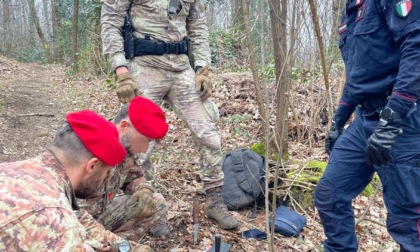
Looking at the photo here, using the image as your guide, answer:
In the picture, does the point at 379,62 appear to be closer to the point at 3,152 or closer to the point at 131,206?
the point at 131,206

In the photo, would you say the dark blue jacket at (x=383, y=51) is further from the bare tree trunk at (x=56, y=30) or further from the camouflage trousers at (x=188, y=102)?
the bare tree trunk at (x=56, y=30)

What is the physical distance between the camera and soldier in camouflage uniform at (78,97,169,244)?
8.98 ft

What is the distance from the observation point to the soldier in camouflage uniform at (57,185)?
141 centimetres

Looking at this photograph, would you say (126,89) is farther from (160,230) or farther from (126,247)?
(126,247)

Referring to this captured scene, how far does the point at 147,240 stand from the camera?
339 centimetres

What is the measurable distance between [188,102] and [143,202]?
101 cm

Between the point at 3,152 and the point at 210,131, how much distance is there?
11.0 ft

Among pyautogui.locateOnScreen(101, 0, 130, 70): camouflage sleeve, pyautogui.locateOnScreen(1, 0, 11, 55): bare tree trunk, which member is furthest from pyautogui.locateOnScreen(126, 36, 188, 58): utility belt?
pyautogui.locateOnScreen(1, 0, 11, 55): bare tree trunk

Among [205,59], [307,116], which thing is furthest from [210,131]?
[307,116]

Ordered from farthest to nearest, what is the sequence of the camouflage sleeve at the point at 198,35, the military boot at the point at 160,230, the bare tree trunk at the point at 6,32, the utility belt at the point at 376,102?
the bare tree trunk at the point at 6,32, the camouflage sleeve at the point at 198,35, the military boot at the point at 160,230, the utility belt at the point at 376,102

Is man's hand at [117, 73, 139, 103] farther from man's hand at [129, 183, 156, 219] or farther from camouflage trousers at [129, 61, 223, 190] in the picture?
man's hand at [129, 183, 156, 219]

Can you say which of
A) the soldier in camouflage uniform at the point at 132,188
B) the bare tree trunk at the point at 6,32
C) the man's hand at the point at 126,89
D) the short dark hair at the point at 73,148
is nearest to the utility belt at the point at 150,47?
the man's hand at the point at 126,89

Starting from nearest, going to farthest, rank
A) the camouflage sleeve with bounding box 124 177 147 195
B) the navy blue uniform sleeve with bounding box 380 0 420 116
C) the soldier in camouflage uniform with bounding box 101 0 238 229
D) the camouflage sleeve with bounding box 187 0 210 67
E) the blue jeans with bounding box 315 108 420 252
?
the navy blue uniform sleeve with bounding box 380 0 420 116, the blue jeans with bounding box 315 108 420 252, the camouflage sleeve with bounding box 124 177 147 195, the soldier in camouflage uniform with bounding box 101 0 238 229, the camouflage sleeve with bounding box 187 0 210 67

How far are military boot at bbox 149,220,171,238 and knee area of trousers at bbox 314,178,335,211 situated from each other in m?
1.30
